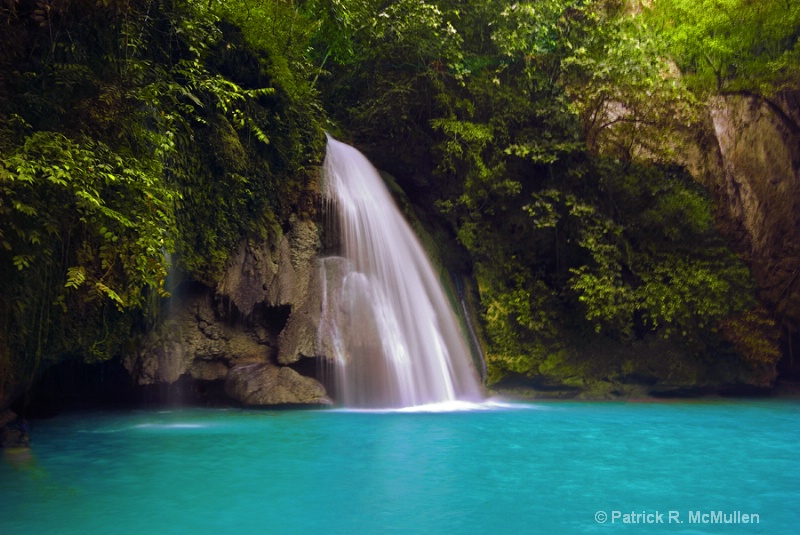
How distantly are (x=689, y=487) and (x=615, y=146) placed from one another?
9965mm

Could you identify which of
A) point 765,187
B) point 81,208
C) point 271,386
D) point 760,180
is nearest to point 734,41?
point 760,180

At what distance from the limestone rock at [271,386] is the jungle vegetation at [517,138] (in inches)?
65.4

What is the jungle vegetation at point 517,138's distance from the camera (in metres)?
10.6

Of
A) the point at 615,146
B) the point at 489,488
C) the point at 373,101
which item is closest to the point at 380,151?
the point at 373,101

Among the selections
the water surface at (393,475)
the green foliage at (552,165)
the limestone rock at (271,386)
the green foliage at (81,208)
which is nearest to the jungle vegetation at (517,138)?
the green foliage at (552,165)

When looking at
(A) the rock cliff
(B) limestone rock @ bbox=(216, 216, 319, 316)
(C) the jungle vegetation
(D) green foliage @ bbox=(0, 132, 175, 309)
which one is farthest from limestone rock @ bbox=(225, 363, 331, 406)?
(A) the rock cliff

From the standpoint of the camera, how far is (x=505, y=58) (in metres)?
14.9

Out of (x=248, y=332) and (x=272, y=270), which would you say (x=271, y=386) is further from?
(x=272, y=270)

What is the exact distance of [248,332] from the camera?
11.1 meters

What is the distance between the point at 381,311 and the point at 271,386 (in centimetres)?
246

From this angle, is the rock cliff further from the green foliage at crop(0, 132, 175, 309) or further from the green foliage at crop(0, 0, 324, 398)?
the green foliage at crop(0, 132, 175, 309)

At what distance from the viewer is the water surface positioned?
15.4ft

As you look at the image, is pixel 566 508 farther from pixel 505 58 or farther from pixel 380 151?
pixel 505 58

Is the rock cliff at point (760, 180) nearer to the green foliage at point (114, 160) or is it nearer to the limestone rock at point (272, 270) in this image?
the limestone rock at point (272, 270)
